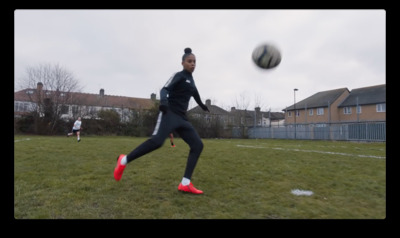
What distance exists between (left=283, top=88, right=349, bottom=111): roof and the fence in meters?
10.3

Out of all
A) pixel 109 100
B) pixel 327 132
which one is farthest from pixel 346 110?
pixel 109 100

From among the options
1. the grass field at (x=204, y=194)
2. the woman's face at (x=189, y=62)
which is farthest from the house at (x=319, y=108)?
the woman's face at (x=189, y=62)

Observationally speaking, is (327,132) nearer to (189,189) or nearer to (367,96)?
(367,96)

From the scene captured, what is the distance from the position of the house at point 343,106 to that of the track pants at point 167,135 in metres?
31.9

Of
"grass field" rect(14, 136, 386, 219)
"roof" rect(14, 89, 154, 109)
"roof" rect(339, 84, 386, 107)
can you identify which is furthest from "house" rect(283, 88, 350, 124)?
"grass field" rect(14, 136, 386, 219)

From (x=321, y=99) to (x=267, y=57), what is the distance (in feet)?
132

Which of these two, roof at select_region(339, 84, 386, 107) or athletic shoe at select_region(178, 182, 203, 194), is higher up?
roof at select_region(339, 84, 386, 107)

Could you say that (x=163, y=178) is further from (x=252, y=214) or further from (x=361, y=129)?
(x=361, y=129)

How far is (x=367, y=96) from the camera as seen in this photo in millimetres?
36688

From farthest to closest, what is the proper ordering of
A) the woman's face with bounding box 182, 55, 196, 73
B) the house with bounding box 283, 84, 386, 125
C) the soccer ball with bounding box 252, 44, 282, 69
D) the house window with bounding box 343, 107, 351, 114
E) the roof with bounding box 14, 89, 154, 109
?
the roof with bounding box 14, 89, 154, 109
the house window with bounding box 343, 107, 351, 114
the house with bounding box 283, 84, 386, 125
the soccer ball with bounding box 252, 44, 282, 69
the woman's face with bounding box 182, 55, 196, 73

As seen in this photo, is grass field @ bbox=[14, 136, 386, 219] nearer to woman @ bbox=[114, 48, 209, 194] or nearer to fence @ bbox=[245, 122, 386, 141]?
woman @ bbox=[114, 48, 209, 194]

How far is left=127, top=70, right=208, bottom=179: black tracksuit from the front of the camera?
3545 millimetres

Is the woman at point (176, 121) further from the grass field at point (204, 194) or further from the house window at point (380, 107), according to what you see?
the house window at point (380, 107)
